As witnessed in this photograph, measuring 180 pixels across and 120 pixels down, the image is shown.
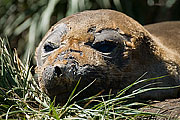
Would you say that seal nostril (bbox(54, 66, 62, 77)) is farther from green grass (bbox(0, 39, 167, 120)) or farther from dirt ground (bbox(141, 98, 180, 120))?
dirt ground (bbox(141, 98, 180, 120))

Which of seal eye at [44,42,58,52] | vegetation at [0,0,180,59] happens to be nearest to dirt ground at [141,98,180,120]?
seal eye at [44,42,58,52]

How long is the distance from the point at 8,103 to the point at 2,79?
0.93 ft

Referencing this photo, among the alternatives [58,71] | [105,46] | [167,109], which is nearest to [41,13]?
[105,46]

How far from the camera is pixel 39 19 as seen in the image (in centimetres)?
520

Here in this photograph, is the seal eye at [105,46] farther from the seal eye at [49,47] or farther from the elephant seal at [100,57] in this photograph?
the seal eye at [49,47]

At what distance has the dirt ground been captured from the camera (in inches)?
88.5

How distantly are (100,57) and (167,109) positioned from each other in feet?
1.79

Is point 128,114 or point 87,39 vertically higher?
point 87,39

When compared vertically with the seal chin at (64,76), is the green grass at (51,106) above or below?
below

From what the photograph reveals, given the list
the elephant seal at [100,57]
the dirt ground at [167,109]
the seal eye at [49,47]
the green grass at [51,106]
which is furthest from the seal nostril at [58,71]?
the dirt ground at [167,109]

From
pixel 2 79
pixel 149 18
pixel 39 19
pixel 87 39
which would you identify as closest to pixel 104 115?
pixel 87 39

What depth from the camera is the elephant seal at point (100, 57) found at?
247cm

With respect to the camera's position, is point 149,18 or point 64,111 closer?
point 64,111

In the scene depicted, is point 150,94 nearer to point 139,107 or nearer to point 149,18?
point 139,107
